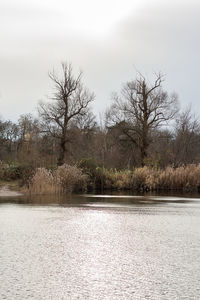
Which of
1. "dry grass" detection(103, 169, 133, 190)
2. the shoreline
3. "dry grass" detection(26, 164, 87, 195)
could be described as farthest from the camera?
"dry grass" detection(103, 169, 133, 190)

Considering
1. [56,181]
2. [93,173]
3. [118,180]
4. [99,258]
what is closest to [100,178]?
[93,173]

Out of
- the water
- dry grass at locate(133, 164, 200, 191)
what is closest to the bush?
dry grass at locate(133, 164, 200, 191)

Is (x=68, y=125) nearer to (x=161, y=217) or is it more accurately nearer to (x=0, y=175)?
(x=0, y=175)

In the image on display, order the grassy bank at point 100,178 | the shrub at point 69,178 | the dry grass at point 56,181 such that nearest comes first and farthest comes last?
the dry grass at point 56,181, the shrub at point 69,178, the grassy bank at point 100,178

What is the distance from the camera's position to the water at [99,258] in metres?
4.39

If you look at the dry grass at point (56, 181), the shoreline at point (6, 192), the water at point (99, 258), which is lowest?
the water at point (99, 258)

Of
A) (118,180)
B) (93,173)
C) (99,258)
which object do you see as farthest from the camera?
(93,173)

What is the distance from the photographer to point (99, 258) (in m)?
→ 5.93

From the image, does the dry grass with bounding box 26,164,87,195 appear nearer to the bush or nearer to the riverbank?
the riverbank

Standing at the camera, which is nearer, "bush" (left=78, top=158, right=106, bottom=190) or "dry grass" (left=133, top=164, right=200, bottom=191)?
"dry grass" (left=133, top=164, right=200, bottom=191)

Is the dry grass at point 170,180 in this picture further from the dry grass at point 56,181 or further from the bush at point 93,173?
the dry grass at point 56,181

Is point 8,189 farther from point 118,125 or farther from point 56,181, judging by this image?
point 118,125

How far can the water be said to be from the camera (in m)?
4.39

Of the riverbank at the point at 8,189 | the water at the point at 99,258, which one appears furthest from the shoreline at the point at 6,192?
the water at the point at 99,258
